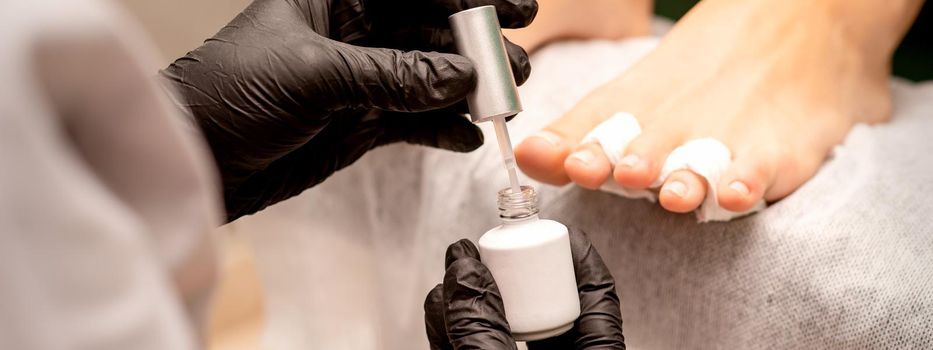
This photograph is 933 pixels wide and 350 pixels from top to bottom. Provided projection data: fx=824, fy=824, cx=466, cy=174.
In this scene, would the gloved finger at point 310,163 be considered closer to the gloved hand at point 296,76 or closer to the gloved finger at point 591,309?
the gloved hand at point 296,76

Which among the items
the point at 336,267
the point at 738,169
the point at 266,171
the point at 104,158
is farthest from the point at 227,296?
the point at 104,158

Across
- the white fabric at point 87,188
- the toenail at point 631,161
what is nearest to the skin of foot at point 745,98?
the toenail at point 631,161

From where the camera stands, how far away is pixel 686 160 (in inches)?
29.3

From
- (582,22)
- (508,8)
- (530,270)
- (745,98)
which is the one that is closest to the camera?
(530,270)

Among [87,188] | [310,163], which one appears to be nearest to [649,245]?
[310,163]

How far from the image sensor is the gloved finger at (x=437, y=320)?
62cm

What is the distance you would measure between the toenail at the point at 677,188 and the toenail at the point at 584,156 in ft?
0.23

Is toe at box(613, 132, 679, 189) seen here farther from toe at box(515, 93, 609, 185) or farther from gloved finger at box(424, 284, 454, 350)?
gloved finger at box(424, 284, 454, 350)

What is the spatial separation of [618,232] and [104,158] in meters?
0.57

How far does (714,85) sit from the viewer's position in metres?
0.88

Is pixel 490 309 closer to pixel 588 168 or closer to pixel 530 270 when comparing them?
pixel 530 270

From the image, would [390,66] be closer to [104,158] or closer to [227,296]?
[104,158]

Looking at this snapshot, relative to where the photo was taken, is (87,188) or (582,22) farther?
(582,22)

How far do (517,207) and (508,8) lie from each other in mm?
192
